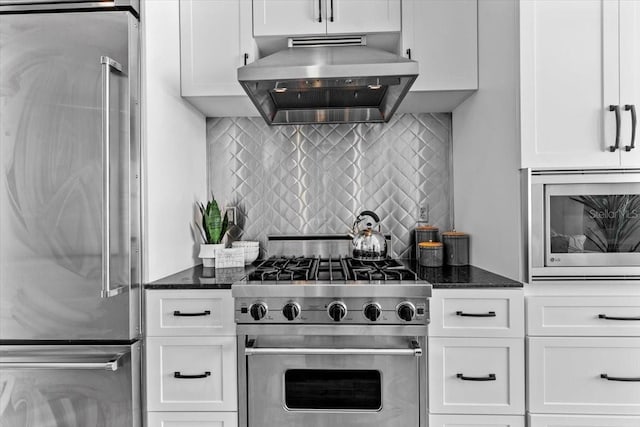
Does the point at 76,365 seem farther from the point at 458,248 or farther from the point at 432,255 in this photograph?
the point at 458,248

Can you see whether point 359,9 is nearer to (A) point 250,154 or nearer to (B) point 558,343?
(A) point 250,154

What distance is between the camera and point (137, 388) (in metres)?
1.58

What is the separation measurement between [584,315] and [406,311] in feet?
2.33

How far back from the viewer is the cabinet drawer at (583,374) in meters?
1.52

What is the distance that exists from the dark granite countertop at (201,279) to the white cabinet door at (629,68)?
168 cm

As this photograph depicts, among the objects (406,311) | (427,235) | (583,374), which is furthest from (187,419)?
(583,374)

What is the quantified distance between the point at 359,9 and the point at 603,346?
1.84m

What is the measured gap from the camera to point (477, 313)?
1.56 meters

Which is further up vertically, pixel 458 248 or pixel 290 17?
pixel 290 17

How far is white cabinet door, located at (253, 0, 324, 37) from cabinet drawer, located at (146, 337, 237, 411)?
1.49 meters

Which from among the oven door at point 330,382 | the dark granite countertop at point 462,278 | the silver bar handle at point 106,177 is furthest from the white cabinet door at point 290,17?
the oven door at point 330,382

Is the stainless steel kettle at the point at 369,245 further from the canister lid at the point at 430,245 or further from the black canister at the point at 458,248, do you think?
the black canister at the point at 458,248

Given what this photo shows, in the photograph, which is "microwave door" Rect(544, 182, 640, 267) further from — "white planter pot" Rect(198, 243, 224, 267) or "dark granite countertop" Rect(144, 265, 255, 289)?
"white planter pot" Rect(198, 243, 224, 267)

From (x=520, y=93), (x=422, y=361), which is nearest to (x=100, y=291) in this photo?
(x=422, y=361)
